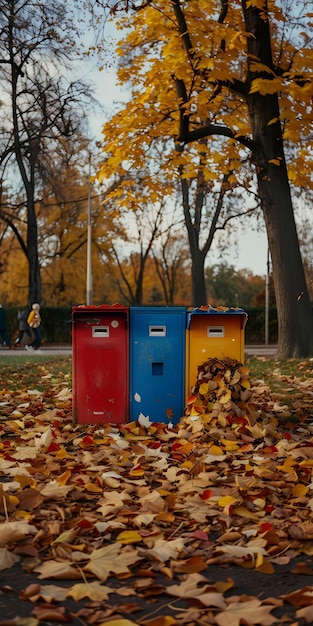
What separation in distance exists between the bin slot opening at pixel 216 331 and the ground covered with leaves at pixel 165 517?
369mm

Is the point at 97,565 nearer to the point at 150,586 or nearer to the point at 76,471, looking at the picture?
the point at 150,586

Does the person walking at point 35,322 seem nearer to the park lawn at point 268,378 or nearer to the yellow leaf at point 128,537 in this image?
the park lawn at point 268,378

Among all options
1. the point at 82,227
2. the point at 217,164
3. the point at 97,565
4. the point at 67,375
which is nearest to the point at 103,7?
the point at 217,164

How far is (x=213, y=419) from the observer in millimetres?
6578

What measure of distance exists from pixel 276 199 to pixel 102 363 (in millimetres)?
7866

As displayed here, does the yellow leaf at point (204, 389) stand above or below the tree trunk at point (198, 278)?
below

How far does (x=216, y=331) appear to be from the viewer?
23.6 ft

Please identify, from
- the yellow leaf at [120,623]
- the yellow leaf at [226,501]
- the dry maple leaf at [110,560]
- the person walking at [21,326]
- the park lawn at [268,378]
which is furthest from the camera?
the person walking at [21,326]

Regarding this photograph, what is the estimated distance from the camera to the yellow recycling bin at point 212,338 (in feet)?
23.5

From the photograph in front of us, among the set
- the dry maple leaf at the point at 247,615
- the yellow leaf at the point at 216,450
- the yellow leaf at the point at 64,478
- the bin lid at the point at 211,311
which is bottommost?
the dry maple leaf at the point at 247,615

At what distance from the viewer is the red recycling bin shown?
23.6 feet

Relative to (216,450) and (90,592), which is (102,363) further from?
(90,592)

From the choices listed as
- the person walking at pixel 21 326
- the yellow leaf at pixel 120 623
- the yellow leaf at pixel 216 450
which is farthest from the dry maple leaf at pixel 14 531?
the person walking at pixel 21 326

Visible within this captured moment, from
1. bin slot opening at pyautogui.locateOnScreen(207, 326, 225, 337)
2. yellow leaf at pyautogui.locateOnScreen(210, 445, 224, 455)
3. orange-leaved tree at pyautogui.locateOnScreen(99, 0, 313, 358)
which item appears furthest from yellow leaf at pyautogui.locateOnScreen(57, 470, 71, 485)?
orange-leaved tree at pyautogui.locateOnScreen(99, 0, 313, 358)
